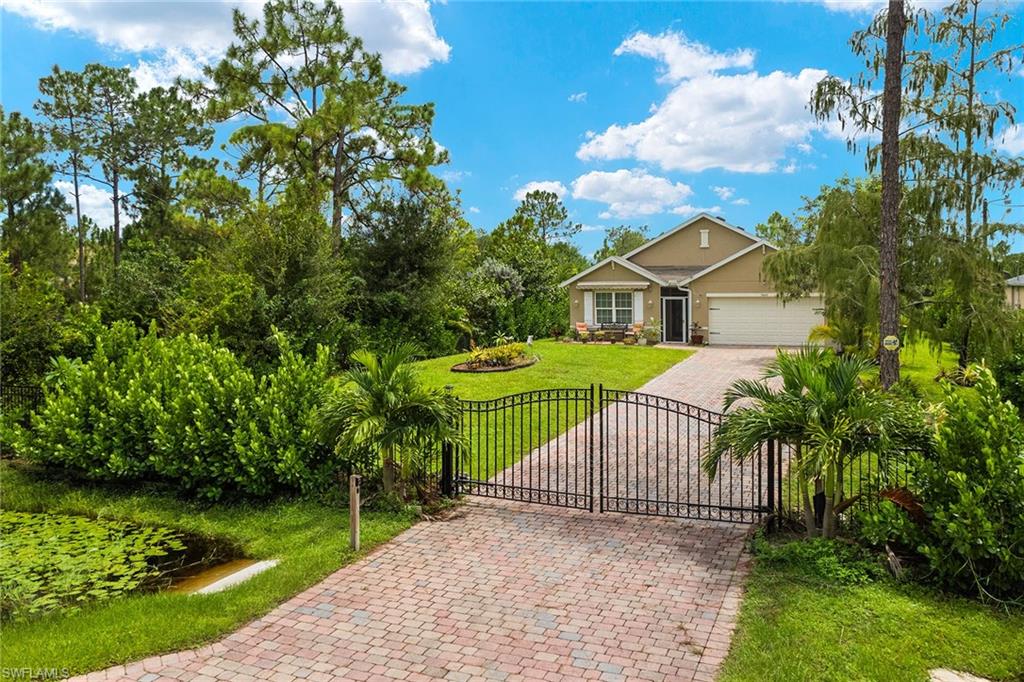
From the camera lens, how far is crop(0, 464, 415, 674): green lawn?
5590 millimetres

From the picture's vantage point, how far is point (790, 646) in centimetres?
541

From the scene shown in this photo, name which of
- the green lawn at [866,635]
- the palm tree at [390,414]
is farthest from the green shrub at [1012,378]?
the palm tree at [390,414]

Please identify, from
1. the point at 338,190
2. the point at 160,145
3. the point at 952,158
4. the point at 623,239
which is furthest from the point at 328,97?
the point at 623,239

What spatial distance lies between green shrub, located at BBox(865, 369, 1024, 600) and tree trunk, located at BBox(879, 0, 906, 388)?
15.3 ft

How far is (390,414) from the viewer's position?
883 centimetres

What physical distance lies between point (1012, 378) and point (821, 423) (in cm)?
902

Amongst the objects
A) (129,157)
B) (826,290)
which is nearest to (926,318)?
(826,290)

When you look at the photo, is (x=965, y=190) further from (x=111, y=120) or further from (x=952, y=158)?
(x=111, y=120)

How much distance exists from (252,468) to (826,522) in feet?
22.8

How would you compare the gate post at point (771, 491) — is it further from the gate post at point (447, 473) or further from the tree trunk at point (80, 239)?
the tree trunk at point (80, 239)

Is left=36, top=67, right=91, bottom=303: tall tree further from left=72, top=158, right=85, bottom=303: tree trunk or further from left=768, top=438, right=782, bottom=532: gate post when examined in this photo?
left=768, top=438, right=782, bottom=532: gate post

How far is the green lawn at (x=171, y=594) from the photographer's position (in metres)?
5.59

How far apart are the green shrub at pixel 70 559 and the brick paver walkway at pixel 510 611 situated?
2.02 m

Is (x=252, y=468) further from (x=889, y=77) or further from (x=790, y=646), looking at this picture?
(x=889, y=77)
